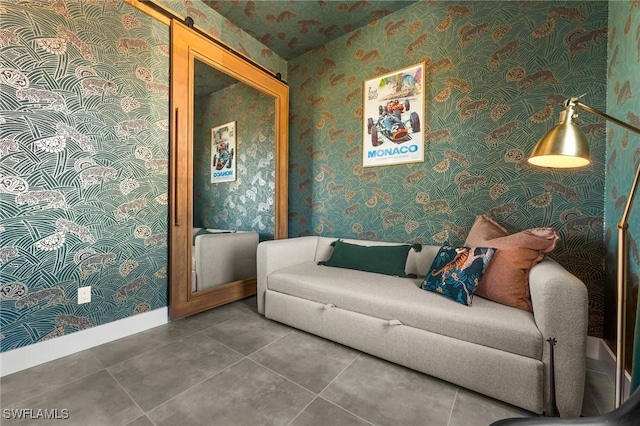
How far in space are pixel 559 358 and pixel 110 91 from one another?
300 cm

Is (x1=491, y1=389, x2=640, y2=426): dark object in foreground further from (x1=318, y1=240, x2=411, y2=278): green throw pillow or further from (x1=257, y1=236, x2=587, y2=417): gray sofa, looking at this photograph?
(x1=318, y1=240, x2=411, y2=278): green throw pillow

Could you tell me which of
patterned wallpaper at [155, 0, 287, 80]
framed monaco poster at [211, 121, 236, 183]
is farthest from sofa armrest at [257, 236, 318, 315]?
patterned wallpaper at [155, 0, 287, 80]

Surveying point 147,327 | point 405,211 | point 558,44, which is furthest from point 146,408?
point 558,44

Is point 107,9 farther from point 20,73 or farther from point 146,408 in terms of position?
point 146,408

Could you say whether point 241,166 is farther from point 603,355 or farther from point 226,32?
point 603,355

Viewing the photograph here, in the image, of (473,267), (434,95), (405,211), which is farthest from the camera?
(405,211)

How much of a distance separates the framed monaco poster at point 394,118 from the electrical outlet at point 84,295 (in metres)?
2.42

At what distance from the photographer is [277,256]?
7.22 ft

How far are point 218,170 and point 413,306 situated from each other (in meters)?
2.00

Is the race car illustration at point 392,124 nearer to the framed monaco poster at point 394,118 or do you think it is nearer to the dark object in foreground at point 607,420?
the framed monaco poster at point 394,118

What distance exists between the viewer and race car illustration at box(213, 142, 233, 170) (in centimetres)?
231

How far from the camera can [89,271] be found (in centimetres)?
165

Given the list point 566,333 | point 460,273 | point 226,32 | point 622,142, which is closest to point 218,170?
point 226,32

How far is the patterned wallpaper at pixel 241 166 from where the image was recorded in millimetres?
2211
